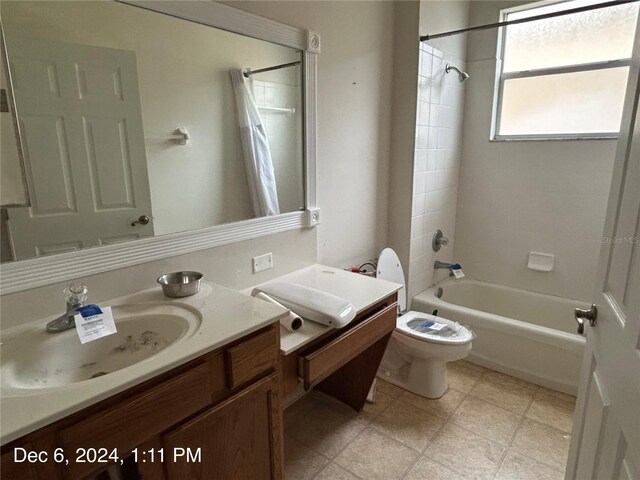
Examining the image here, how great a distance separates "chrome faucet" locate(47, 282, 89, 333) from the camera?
42.8 inches

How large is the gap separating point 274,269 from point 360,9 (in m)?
1.45

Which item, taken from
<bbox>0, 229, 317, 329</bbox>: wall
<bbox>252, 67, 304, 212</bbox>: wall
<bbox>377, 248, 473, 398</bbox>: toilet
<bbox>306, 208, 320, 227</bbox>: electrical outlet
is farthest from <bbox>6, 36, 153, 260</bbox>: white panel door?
<bbox>377, 248, 473, 398</bbox>: toilet

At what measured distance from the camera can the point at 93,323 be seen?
1.10 meters

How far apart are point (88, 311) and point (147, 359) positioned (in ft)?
1.00

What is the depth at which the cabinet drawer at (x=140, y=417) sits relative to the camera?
81cm

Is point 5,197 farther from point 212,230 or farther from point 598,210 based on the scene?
point 598,210

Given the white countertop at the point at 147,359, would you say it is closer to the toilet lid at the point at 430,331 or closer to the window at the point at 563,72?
the toilet lid at the point at 430,331

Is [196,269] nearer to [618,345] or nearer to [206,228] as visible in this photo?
[206,228]

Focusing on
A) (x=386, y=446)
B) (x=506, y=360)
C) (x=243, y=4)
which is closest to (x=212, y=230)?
(x=243, y=4)

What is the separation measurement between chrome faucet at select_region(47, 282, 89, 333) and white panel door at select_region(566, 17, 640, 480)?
4.54 ft

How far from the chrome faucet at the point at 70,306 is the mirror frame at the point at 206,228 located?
0.07 metres

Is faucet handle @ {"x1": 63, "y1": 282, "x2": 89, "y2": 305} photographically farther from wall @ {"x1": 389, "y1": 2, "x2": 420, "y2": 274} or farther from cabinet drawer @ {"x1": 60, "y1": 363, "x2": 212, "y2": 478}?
wall @ {"x1": 389, "y1": 2, "x2": 420, "y2": 274}

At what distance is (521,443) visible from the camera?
187 cm

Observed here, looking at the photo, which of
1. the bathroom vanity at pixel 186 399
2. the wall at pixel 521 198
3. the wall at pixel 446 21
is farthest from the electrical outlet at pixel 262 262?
the wall at pixel 521 198
